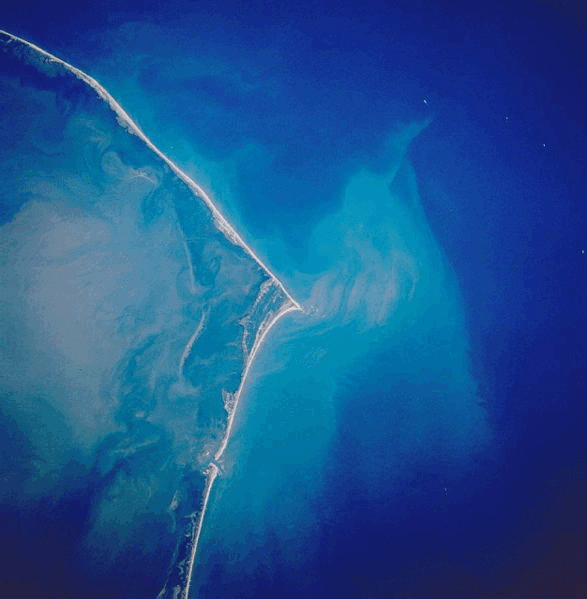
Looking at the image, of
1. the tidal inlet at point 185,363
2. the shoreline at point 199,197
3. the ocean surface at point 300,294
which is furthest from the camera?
the shoreline at point 199,197

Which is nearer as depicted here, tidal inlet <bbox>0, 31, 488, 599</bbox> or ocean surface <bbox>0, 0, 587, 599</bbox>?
tidal inlet <bbox>0, 31, 488, 599</bbox>

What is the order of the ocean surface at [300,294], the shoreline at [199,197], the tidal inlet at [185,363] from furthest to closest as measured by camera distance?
the shoreline at [199,197]
the ocean surface at [300,294]
the tidal inlet at [185,363]

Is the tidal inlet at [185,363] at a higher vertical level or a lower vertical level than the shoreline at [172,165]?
lower

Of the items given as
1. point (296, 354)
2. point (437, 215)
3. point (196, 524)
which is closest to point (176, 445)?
point (196, 524)

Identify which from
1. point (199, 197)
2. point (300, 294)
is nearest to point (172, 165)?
point (199, 197)

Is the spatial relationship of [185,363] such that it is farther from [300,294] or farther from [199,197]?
[199,197]

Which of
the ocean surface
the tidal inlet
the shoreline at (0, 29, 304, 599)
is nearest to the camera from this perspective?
the tidal inlet
